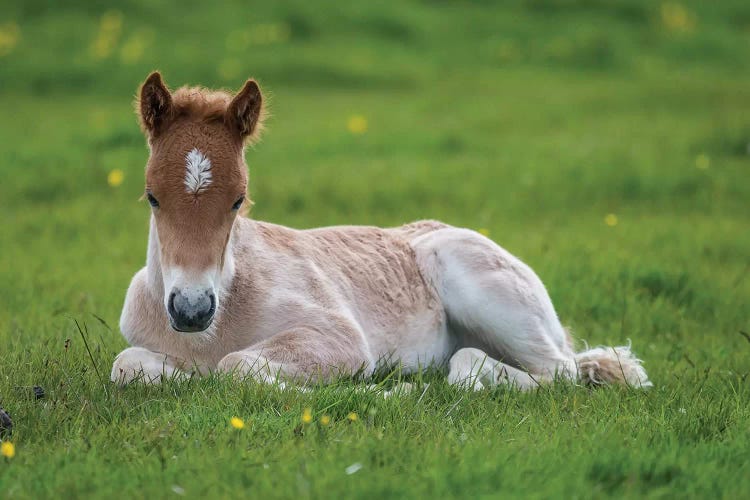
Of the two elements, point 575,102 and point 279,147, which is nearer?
point 279,147

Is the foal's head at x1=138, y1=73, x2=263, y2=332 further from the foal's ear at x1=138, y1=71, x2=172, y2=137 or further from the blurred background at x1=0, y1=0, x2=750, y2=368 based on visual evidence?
the blurred background at x1=0, y1=0, x2=750, y2=368

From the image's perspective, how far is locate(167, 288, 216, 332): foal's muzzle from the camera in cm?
444

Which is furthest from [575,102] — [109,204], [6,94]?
[6,94]

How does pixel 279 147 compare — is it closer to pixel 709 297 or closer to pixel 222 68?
pixel 222 68

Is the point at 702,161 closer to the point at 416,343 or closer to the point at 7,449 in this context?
the point at 416,343

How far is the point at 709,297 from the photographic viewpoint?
783 cm

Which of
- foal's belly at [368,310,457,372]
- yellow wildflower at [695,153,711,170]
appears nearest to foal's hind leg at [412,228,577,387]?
foal's belly at [368,310,457,372]

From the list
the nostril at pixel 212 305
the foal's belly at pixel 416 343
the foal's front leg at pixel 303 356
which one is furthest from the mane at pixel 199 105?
the foal's belly at pixel 416 343

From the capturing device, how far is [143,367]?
16.3ft

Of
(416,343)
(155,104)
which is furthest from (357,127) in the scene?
(155,104)

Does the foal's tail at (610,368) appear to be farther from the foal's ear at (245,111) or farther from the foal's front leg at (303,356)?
the foal's ear at (245,111)

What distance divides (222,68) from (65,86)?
3.04 metres

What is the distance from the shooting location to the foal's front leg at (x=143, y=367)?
4.86 meters

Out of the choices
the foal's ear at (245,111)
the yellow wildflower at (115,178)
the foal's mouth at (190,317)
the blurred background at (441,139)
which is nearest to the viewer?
the foal's mouth at (190,317)
